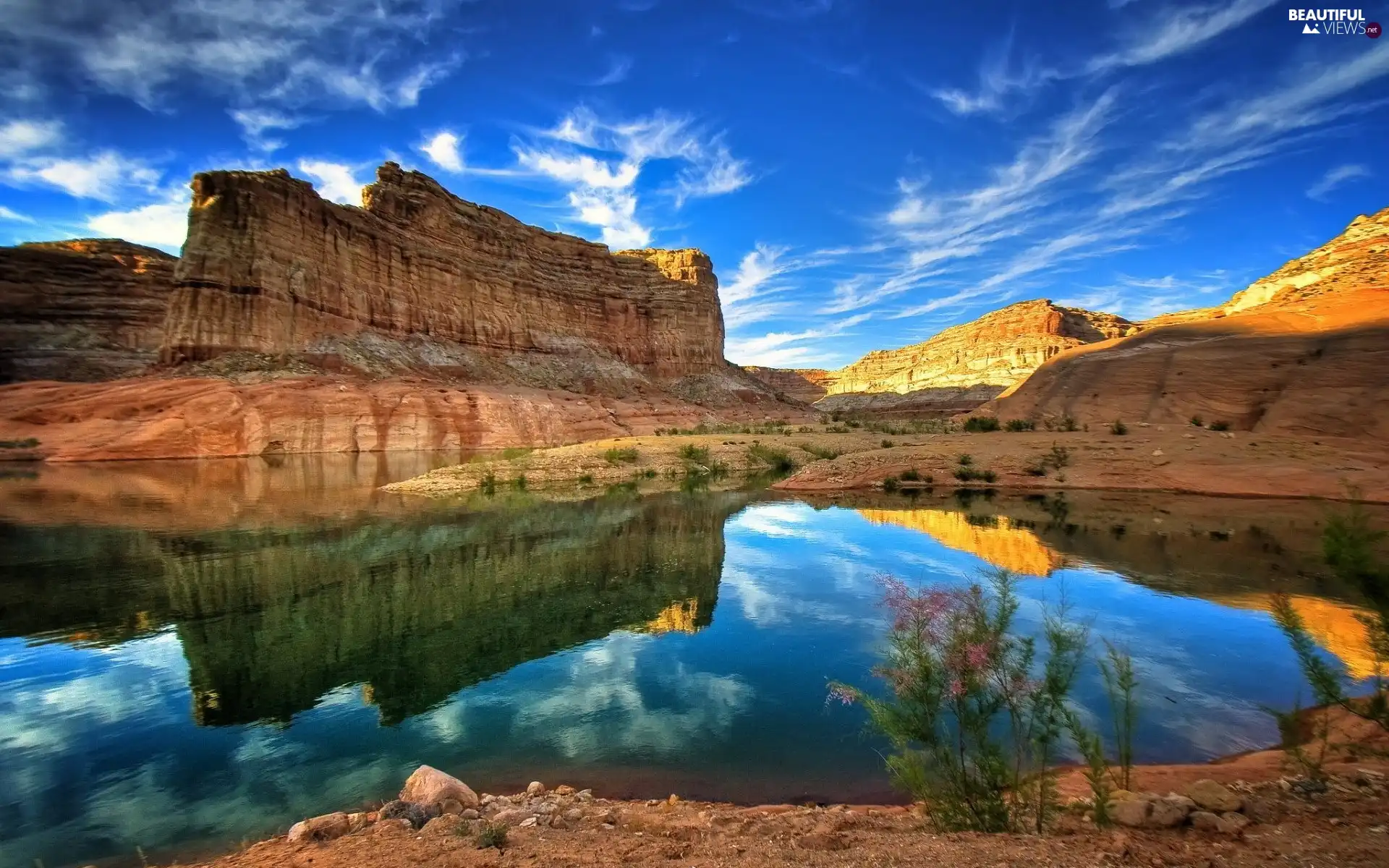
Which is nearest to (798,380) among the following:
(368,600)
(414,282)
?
(414,282)

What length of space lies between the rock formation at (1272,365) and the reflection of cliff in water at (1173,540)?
1018cm

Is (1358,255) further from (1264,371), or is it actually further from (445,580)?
(445,580)

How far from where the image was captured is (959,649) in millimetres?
3719

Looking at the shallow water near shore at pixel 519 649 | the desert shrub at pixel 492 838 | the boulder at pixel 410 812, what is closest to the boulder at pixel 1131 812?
the shallow water near shore at pixel 519 649

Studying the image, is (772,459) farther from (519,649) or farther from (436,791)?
(436,791)

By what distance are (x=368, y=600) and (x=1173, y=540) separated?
16.9m

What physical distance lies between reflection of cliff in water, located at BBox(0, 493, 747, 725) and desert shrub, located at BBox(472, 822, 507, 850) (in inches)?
119

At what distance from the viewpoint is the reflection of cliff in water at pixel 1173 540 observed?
30.4 feet

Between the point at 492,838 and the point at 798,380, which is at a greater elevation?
the point at 798,380

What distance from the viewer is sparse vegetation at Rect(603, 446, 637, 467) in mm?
29938

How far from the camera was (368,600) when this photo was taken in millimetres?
9750

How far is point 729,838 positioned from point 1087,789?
2.71 meters

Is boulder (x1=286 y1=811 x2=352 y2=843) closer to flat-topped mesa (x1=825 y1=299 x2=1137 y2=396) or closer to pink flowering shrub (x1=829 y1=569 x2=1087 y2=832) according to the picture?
pink flowering shrub (x1=829 y1=569 x2=1087 y2=832)

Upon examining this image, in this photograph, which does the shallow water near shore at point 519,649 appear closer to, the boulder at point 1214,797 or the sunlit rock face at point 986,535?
the sunlit rock face at point 986,535
